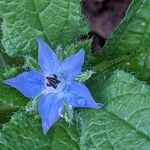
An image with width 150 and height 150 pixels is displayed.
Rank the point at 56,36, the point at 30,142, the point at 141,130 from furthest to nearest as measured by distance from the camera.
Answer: the point at 56,36 < the point at 30,142 < the point at 141,130

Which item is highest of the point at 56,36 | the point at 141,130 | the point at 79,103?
the point at 56,36

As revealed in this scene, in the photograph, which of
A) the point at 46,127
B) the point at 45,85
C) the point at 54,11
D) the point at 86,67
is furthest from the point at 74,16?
the point at 46,127

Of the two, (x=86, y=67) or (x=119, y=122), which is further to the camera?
(x=86, y=67)

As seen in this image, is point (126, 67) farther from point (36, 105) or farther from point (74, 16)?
point (36, 105)

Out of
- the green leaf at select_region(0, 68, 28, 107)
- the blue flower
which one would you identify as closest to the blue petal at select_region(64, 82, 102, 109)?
the blue flower

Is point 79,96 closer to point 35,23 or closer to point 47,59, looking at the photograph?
point 47,59

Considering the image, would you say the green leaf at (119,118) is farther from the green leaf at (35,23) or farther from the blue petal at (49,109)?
the green leaf at (35,23)

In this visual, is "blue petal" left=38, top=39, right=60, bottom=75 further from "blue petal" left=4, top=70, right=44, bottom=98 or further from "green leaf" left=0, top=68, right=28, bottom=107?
"green leaf" left=0, top=68, right=28, bottom=107

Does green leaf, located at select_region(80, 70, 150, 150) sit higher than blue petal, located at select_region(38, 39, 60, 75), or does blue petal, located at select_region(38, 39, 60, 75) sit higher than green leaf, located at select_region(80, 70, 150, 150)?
blue petal, located at select_region(38, 39, 60, 75)
